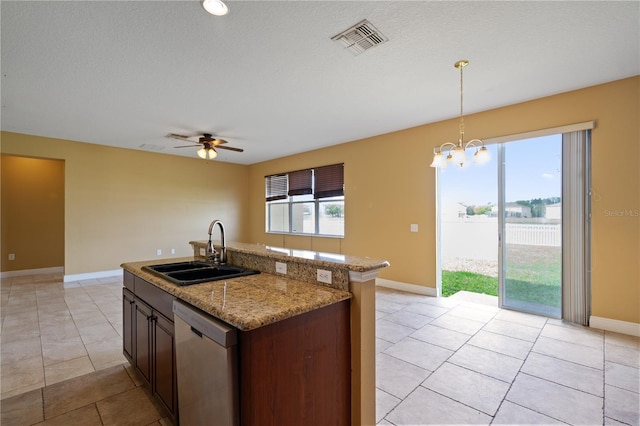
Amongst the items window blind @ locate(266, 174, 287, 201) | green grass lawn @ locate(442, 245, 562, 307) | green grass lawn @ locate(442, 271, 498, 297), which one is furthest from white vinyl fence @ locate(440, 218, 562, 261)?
window blind @ locate(266, 174, 287, 201)

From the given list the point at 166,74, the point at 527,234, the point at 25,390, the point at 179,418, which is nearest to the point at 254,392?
the point at 179,418

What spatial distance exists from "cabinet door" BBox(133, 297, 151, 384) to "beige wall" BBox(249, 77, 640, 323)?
3.74 m

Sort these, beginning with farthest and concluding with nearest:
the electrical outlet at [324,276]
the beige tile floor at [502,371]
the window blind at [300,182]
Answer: the window blind at [300,182], the beige tile floor at [502,371], the electrical outlet at [324,276]

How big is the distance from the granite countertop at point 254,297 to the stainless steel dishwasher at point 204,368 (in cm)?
6

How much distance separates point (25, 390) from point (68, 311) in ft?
6.67

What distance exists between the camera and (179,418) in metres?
1.61

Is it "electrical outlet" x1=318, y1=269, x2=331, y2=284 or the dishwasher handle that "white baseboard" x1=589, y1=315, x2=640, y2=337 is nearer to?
"electrical outlet" x1=318, y1=269, x2=331, y2=284

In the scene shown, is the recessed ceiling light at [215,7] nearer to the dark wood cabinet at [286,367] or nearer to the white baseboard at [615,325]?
the dark wood cabinet at [286,367]

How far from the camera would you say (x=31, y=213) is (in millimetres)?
6094

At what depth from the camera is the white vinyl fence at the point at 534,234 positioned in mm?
3438

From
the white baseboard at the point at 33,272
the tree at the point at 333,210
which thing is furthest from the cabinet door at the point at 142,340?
the white baseboard at the point at 33,272

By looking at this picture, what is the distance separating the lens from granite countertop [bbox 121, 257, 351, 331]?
118 cm

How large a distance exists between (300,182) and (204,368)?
552 centimetres

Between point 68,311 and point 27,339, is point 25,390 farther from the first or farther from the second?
point 68,311
